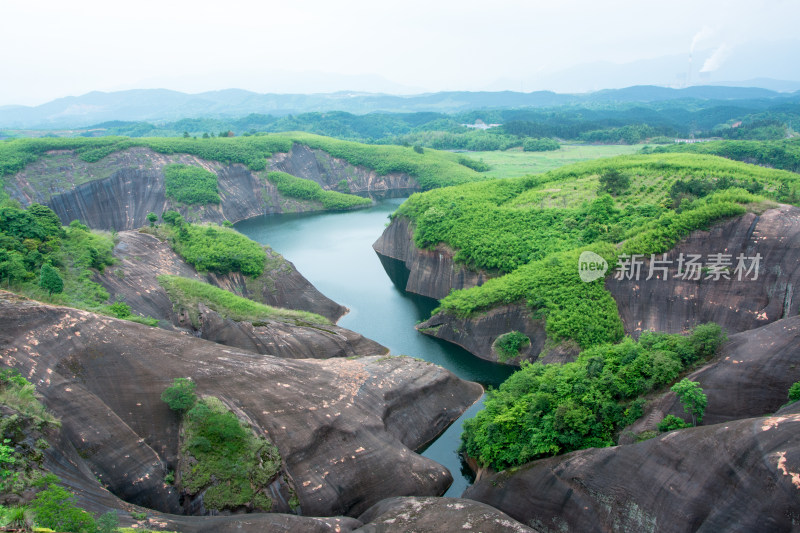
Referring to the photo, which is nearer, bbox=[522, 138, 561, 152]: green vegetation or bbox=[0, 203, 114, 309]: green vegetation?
bbox=[0, 203, 114, 309]: green vegetation

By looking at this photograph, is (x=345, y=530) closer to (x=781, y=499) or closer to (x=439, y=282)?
(x=781, y=499)

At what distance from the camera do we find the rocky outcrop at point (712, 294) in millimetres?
33812

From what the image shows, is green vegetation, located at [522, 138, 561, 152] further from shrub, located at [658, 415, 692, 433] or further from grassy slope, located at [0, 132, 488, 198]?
shrub, located at [658, 415, 692, 433]

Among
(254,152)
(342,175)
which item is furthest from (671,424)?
(342,175)

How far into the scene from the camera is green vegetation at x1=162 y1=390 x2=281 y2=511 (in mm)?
22484

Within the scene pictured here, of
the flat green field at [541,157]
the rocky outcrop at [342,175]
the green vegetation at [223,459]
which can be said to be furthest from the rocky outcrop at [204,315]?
the flat green field at [541,157]

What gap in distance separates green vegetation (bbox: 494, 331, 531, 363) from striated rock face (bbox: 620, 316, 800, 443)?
1430 cm

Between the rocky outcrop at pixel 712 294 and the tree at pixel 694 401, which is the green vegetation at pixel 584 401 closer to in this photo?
the tree at pixel 694 401

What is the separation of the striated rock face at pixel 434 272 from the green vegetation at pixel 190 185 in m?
37.3

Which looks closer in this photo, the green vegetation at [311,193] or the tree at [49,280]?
the tree at [49,280]

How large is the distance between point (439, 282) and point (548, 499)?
2943 centimetres

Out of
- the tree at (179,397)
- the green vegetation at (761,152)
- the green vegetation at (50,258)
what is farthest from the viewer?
the green vegetation at (761,152)

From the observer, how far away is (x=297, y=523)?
20.8 metres

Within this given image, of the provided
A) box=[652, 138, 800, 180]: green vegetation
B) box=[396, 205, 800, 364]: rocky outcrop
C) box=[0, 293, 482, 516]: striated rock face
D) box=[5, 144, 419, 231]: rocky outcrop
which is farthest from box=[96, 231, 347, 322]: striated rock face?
box=[652, 138, 800, 180]: green vegetation
